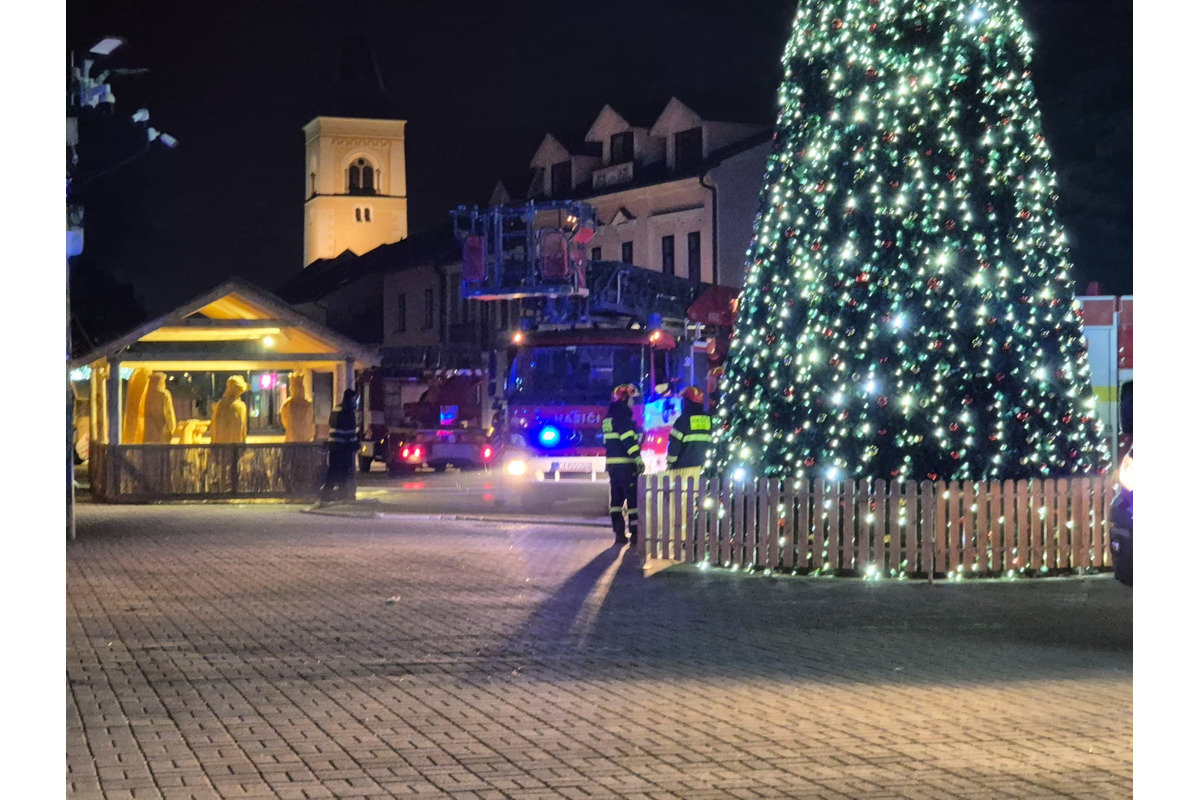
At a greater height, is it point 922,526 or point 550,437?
point 550,437

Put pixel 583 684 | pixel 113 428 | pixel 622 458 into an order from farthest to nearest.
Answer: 1. pixel 113 428
2. pixel 622 458
3. pixel 583 684

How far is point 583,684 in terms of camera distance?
10.1 meters

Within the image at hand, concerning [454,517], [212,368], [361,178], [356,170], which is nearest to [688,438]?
[454,517]

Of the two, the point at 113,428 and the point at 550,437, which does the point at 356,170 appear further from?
the point at 550,437

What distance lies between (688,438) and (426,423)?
22.0m

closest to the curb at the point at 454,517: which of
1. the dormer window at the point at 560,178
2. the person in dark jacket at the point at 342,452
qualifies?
the person in dark jacket at the point at 342,452

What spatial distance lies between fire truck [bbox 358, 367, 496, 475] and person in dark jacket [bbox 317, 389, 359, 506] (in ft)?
24.3

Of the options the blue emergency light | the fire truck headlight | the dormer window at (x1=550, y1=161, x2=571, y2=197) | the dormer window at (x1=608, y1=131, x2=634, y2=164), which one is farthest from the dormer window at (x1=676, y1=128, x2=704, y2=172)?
the fire truck headlight

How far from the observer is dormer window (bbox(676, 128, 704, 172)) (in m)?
49.5

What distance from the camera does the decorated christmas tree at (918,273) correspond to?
15750 mm

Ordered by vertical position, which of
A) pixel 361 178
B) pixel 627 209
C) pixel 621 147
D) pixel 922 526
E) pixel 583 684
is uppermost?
pixel 361 178

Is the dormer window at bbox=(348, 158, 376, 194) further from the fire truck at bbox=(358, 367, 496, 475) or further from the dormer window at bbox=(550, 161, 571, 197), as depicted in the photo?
the fire truck at bbox=(358, 367, 496, 475)

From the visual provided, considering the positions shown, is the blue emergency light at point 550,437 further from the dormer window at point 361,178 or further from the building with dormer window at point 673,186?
the dormer window at point 361,178
